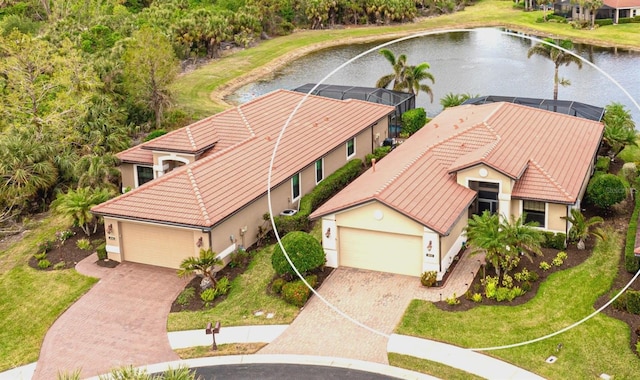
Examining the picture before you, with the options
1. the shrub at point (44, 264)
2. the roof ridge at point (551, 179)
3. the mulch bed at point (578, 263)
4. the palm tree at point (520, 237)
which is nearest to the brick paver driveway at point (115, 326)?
the shrub at point (44, 264)

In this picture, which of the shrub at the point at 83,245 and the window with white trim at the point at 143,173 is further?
the window with white trim at the point at 143,173

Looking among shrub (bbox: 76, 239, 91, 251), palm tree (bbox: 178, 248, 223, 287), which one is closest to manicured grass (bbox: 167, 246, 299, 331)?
palm tree (bbox: 178, 248, 223, 287)

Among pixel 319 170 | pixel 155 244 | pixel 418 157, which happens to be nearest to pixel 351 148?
pixel 319 170

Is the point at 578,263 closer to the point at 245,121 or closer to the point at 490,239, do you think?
the point at 490,239

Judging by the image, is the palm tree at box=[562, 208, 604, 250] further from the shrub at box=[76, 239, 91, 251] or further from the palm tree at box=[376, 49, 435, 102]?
the palm tree at box=[376, 49, 435, 102]

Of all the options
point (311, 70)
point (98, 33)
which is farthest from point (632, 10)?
point (98, 33)

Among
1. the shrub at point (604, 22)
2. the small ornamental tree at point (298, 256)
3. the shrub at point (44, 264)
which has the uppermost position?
the shrub at point (604, 22)

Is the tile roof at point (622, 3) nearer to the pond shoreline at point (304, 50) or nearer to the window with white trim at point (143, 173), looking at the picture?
the pond shoreline at point (304, 50)
